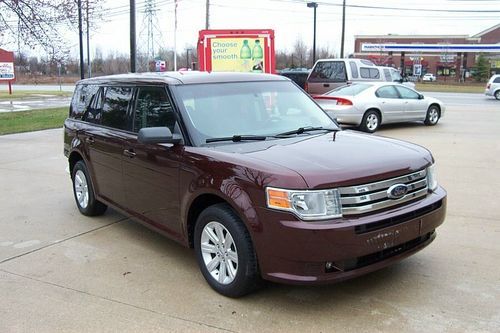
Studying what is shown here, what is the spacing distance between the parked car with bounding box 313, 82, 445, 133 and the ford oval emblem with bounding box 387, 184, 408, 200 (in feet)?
32.7

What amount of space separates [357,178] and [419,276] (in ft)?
4.39

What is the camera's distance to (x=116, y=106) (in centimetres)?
557

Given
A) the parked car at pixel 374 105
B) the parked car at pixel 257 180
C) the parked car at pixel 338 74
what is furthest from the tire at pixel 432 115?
the parked car at pixel 257 180

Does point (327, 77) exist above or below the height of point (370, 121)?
above

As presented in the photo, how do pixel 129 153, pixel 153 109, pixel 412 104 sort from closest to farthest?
pixel 153 109 → pixel 129 153 → pixel 412 104

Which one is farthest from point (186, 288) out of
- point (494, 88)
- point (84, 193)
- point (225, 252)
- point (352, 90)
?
point (494, 88)

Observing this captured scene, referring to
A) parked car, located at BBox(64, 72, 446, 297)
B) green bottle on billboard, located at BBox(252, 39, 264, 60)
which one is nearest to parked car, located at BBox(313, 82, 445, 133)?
green bottle on billboard, located at BBox(252, 39, 264, 60)

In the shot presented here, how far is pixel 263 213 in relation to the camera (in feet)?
11.7

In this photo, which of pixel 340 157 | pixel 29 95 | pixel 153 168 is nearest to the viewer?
pixel 340 157

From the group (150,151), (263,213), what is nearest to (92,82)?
(150,151)

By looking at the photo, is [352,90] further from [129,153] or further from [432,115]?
[129,153]

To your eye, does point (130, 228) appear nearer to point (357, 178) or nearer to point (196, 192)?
point (196, 192)

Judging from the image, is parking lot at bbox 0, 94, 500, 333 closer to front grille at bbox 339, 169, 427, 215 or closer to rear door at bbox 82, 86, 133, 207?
rear door at bbox 82, 86, 133, 207

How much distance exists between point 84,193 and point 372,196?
4.00 meters
